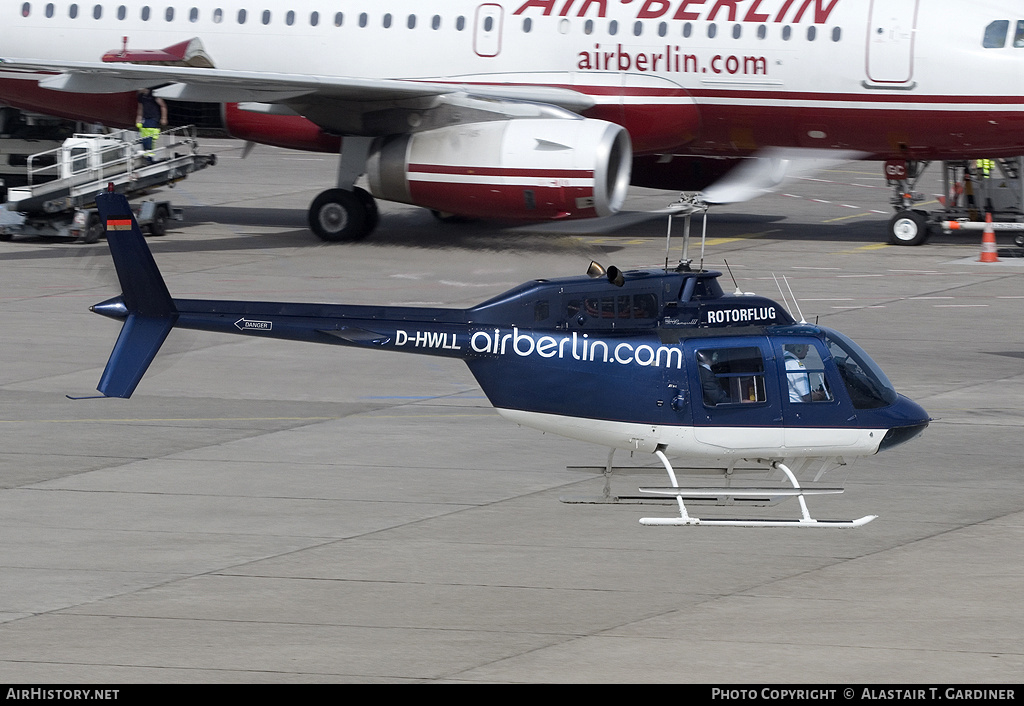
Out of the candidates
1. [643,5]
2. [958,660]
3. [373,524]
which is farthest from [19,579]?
[643,5]

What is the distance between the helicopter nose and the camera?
674 inches

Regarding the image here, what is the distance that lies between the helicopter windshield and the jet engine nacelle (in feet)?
46.0

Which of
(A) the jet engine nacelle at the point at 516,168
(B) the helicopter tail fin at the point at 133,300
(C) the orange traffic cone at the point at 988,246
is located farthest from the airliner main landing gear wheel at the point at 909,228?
(B) the helicopter tail fin at the point at 133,300

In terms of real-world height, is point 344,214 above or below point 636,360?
below

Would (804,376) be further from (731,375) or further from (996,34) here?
(996,34)

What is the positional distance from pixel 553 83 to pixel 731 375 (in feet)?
63.4

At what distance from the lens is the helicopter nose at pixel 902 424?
17.1 meters

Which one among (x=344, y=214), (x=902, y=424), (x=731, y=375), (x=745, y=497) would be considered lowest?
(x=344, y=214)

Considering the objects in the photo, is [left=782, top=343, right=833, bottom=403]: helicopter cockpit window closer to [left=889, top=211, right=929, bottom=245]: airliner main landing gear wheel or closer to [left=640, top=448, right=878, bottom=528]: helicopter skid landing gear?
[left=640, top=448, right=878, bottom=528]: helicopter skid landing gear

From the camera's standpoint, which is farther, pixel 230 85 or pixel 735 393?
pixel 230 85

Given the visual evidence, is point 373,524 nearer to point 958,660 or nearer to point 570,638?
point 570,638

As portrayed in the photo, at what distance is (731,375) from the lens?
1711 centimetres

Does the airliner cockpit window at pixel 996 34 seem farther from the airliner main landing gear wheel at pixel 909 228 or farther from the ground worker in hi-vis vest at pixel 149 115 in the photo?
the ground worker in hi-vis vest at pixel 149 115

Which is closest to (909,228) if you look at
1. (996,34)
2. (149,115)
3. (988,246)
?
(988,246)
